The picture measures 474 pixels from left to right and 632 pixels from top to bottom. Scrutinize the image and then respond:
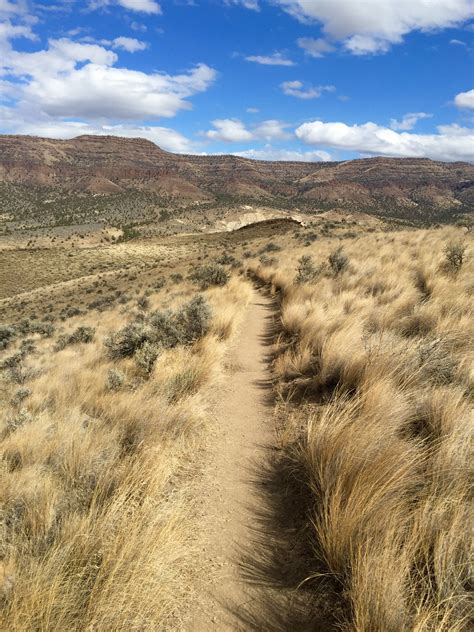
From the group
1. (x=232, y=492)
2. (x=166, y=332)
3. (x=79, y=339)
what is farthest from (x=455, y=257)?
(x=79, y=339)

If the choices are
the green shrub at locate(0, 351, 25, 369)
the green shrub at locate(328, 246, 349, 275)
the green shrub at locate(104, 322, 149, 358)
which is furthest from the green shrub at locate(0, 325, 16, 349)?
the green shrub at locate(328, 246, 349, 275)

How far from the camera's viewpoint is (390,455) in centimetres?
291

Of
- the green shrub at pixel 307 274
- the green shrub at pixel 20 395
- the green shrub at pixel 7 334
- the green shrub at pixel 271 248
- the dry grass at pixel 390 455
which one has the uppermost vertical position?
the green shrub at pixel 271 248

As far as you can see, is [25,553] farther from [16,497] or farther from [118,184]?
[118,184]

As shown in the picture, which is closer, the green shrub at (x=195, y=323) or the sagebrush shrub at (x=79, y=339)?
the green shrub at (x=195, y=323)

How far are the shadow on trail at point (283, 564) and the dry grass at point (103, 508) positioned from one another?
1.46 feet

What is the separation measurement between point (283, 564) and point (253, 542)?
0.97 feet

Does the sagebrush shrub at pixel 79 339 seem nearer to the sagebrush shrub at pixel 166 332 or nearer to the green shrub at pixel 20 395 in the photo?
the sagebrush shrub at pixel 166 332

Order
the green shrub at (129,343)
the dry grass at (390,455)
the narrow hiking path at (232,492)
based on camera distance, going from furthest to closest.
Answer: the green shrub at (129,343), the narrow hiking path at (232,492), the dry grass at (390,455)

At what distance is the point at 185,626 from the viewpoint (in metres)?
2.25

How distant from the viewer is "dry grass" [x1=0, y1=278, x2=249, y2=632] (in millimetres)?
2080

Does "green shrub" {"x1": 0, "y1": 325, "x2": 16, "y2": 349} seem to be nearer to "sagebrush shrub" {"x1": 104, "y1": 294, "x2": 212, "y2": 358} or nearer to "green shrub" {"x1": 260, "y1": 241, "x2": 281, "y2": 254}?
"sagebrush shrub" {"x1": 104, "y1": 294, "x2": 212, "y2": 358}

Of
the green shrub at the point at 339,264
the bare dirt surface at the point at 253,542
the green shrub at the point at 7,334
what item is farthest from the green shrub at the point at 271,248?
the bare dirt surface at the point at 253,542

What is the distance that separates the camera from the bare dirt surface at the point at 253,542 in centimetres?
227
